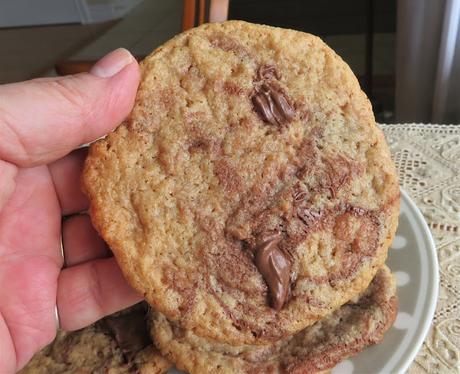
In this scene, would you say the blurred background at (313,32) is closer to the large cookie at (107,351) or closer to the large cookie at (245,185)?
the large cookie at (245,185)

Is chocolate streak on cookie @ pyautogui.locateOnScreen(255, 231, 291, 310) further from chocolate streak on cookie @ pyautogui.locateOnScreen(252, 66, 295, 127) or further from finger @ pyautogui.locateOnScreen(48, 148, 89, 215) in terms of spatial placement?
finger @ pyautogui.locateOnScreen(48, 148, 89, 215)

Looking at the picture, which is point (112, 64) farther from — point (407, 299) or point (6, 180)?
point (407, 299)

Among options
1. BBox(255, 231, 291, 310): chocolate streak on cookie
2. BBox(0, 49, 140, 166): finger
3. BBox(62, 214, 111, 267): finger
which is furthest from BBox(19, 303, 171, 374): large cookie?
BBox(0, 49, 140, 166): finger

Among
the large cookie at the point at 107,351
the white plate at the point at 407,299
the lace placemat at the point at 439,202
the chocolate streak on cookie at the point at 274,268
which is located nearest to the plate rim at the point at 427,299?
the white plate at the point at 407,299

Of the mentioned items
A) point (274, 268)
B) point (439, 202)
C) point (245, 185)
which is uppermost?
point (245, 185)

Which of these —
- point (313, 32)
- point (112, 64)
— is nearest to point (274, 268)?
point (112, 64)

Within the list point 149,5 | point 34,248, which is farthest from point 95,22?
point 34,248
